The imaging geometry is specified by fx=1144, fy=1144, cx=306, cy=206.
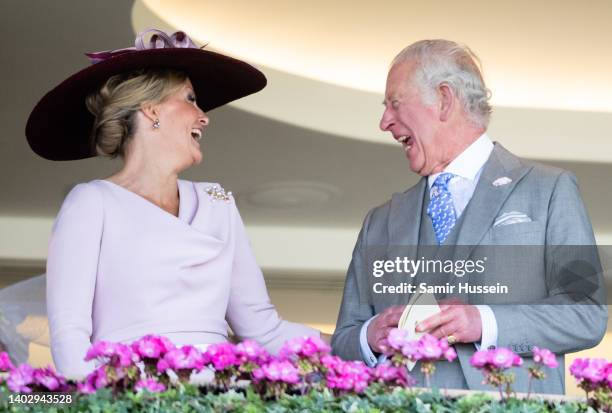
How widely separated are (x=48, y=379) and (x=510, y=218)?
52.4 inches

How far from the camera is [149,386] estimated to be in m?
1.91

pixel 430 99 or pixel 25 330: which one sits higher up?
pixel 430 99

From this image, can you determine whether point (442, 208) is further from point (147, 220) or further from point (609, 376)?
point (609, 376)

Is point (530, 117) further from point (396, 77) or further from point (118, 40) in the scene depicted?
point (396, 77)

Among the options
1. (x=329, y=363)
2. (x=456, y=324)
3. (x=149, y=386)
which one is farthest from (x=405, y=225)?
(x=149, y=386)

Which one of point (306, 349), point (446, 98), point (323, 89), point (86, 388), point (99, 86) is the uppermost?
point (323, 89)

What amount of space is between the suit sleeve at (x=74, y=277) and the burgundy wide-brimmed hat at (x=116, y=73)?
32cm

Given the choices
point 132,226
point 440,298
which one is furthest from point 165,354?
point 440,298

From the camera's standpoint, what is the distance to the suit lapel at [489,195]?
9.32 feet

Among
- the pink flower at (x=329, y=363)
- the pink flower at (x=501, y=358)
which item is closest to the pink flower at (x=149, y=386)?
the pink flower at (x=329, y=363)

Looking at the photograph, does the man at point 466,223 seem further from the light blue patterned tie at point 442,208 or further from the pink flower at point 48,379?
the pink flower at point 48,379

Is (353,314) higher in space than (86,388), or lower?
higher

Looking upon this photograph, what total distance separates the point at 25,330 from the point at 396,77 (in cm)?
154

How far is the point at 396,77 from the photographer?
3.19 metres
